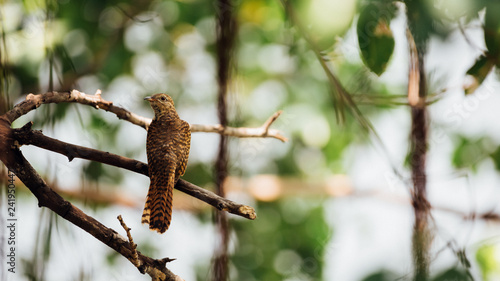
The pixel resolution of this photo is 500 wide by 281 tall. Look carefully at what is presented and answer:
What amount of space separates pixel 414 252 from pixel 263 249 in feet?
10.8

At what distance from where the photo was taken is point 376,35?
1052mm

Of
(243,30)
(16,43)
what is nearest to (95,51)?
(16,43)

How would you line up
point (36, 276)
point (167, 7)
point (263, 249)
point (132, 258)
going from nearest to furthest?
point (132, 258) → point (36, 276) → point (167, 7) → point (263, 249)

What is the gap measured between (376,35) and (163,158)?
46cm

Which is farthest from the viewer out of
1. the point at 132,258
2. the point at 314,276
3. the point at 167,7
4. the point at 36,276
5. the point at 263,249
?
the point at 263,249

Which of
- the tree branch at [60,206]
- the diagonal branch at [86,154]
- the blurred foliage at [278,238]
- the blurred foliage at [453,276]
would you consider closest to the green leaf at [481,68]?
the blurred foliage at [453,276]

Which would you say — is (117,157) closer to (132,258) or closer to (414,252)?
(132,258)

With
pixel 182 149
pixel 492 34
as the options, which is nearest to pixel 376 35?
pixel 492 34

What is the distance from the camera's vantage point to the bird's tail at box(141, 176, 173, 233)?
806mm

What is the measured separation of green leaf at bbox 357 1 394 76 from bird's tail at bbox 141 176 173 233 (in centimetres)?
43

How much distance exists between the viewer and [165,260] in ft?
2.81

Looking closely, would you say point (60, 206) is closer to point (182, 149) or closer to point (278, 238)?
point (182, 149)

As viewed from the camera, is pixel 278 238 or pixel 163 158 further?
pixel 278 238

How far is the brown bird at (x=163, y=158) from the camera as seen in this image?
834mm
